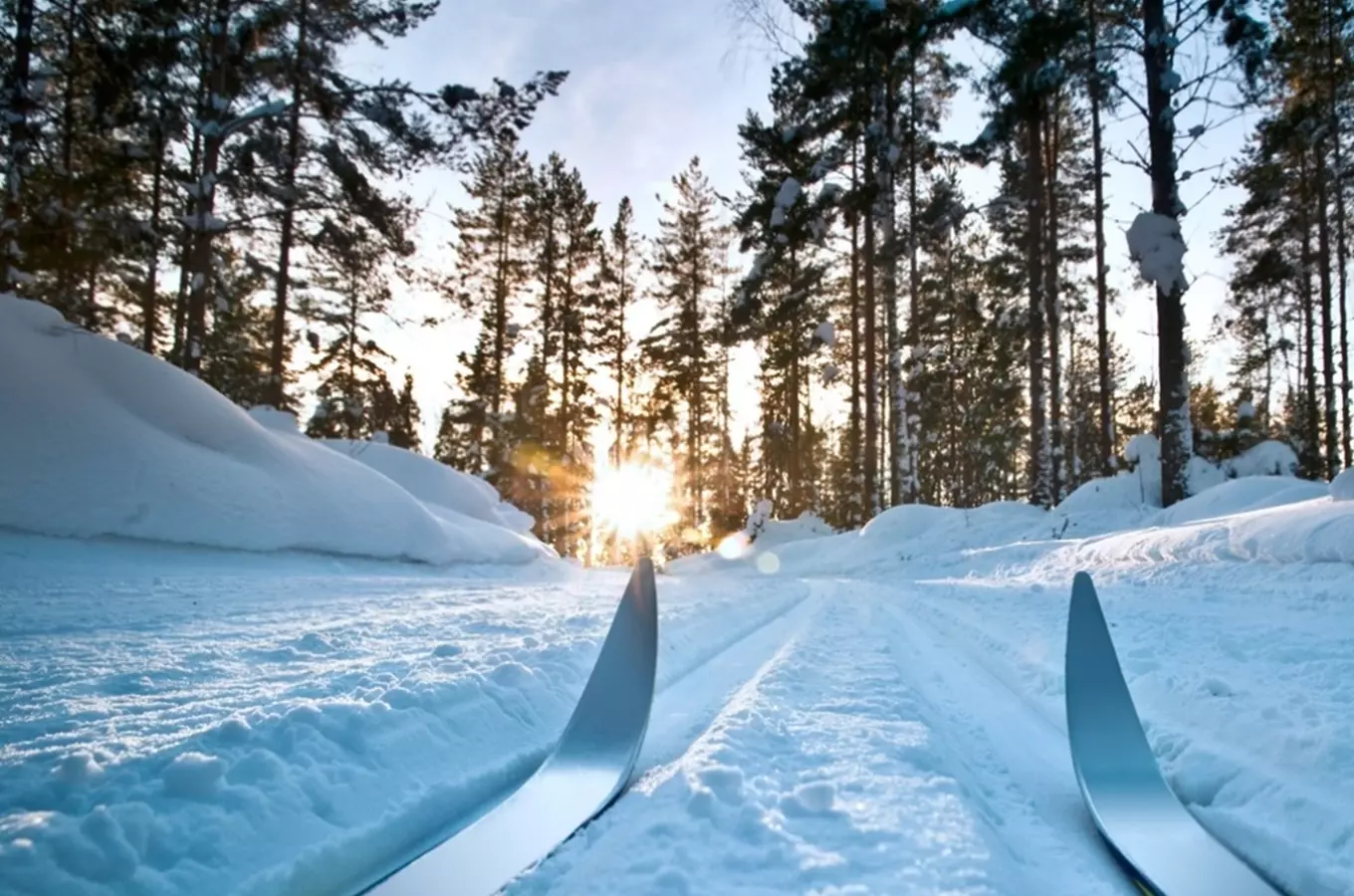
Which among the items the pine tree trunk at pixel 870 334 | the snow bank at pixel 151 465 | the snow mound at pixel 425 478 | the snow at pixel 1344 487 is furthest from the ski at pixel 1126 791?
the pine tree trunk at pixel 870 334

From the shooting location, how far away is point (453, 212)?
2267 cm

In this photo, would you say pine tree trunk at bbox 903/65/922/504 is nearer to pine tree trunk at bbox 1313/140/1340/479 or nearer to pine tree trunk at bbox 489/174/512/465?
pine tree trunk at bbox 1313/140/1340/479

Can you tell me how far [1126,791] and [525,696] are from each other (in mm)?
2198

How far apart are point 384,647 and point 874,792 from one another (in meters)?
A: 2.50

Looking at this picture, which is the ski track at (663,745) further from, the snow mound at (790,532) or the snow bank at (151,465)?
the snow mound at (790,532)

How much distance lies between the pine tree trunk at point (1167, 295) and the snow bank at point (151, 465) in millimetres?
9767

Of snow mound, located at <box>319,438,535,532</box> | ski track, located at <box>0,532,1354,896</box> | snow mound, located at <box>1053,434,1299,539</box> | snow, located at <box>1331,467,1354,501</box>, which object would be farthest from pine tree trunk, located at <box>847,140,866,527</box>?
ski track, located at <box>0,532,1354,896</box>

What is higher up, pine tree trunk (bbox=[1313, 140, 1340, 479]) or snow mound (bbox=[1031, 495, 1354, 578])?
pine tree trunk (bbox=[1313, 140, 1340, 479])

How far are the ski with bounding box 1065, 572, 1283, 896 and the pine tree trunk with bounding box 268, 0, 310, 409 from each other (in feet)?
33.8

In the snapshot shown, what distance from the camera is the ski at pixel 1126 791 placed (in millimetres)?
1561

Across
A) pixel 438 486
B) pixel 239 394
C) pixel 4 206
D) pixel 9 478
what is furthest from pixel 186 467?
pixel 239 394

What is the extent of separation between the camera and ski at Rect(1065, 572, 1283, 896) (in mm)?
1561

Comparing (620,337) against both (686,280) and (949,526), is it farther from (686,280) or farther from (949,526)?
(949,526)

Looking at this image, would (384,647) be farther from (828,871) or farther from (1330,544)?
(1330,544)
